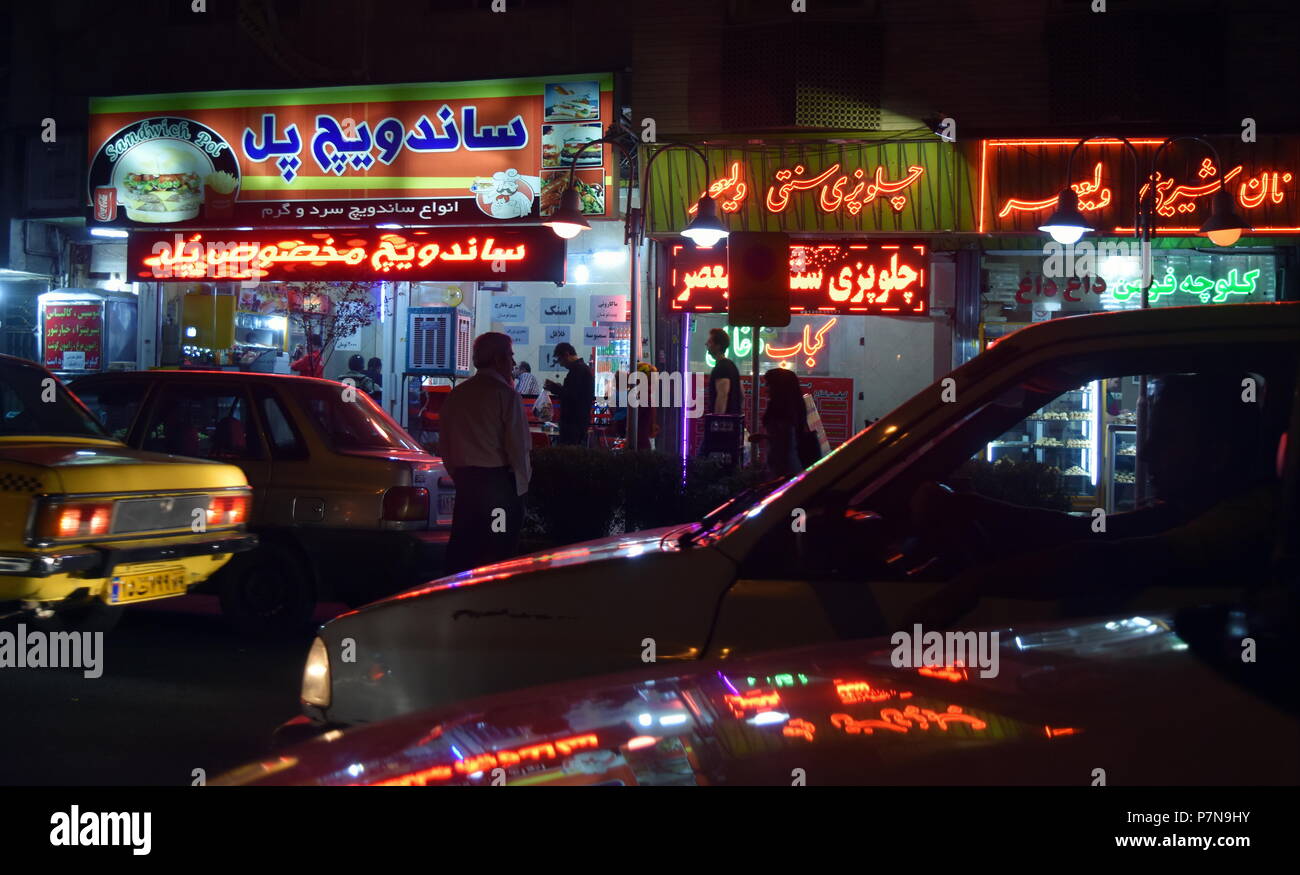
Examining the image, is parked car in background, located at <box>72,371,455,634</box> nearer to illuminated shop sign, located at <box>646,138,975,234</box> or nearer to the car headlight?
the car headlight

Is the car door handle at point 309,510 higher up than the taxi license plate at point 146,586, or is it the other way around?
the car door handle at point 309,510

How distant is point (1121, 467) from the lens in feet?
14.1

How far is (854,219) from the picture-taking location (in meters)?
14.1

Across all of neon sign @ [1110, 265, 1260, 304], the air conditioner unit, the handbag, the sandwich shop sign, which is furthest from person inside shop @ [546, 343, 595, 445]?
neon sign @ [1110, 265, 1260, 304]

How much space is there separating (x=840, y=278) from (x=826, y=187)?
1.07 meters

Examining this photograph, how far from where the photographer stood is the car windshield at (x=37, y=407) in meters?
7.56

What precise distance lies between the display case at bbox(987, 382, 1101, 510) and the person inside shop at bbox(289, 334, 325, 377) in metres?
12.4

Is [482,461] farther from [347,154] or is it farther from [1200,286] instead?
[1200,286]

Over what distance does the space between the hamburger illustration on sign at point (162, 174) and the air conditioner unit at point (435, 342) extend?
9.91 ft

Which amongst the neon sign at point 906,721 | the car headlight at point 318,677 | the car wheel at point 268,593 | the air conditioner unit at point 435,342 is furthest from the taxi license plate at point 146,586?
the air conditioner unit at point 435,342

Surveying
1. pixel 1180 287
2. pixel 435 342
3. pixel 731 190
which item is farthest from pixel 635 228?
pixel 1180 287

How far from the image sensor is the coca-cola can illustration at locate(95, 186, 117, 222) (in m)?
16.7

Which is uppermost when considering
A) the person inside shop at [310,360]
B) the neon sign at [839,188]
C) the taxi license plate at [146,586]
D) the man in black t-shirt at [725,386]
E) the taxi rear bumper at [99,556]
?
the neon sign at [839,188]

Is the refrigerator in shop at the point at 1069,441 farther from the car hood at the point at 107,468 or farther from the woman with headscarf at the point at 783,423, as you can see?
the car hood at the point at 107,468
